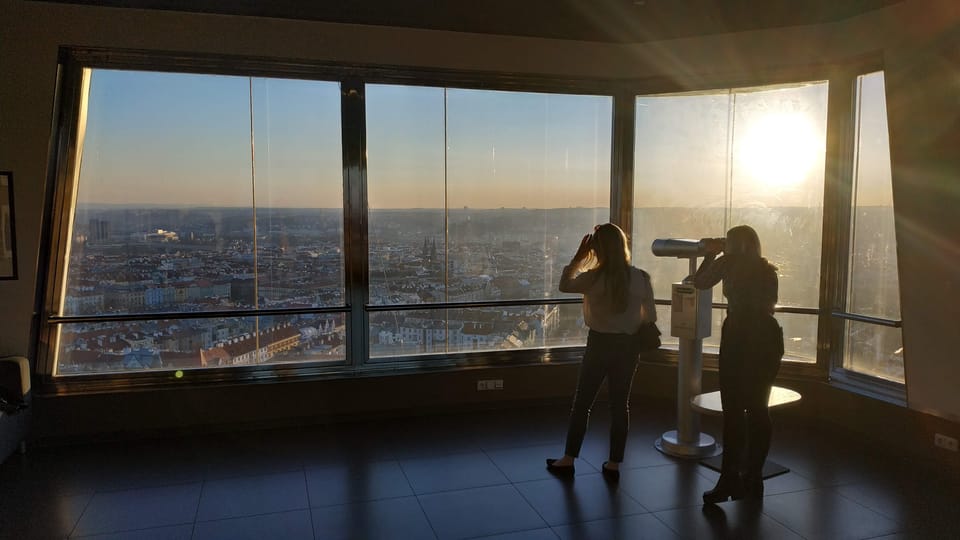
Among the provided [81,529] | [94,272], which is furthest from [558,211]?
[81,529]

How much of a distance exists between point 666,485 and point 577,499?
0.61 m

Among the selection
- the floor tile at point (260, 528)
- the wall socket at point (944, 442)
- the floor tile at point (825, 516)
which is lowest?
the floor tile at point (260, 528)

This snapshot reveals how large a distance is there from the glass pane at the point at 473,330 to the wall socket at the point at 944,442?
8.94 ft

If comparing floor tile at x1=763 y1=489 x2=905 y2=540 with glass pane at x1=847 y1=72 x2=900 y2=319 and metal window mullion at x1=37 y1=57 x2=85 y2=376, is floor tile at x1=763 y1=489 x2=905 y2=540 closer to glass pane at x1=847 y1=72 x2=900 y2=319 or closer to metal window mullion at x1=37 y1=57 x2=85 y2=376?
glass pane at x1=847 y1=72 x2=900 y2=319

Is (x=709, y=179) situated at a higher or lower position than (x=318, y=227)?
higher

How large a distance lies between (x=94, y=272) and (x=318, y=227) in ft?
5.48

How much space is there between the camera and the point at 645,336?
3875 millimetres

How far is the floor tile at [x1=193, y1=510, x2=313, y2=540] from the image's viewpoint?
3.27 metres

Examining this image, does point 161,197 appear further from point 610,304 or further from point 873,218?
point 873,218

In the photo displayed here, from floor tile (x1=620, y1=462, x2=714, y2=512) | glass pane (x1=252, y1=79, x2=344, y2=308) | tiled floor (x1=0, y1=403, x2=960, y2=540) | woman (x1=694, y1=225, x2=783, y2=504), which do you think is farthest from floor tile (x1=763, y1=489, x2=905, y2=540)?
glass pane (x1=252, y1=79, x2=344, y2=308)

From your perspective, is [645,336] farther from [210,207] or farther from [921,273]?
[210,207]

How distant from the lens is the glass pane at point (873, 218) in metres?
4.63

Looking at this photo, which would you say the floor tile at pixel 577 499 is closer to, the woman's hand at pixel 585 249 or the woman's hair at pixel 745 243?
the woman's hand at pixel 585 249

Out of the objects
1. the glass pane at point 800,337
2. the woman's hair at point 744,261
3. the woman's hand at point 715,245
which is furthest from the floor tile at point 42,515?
the glass pane at point 800,337
